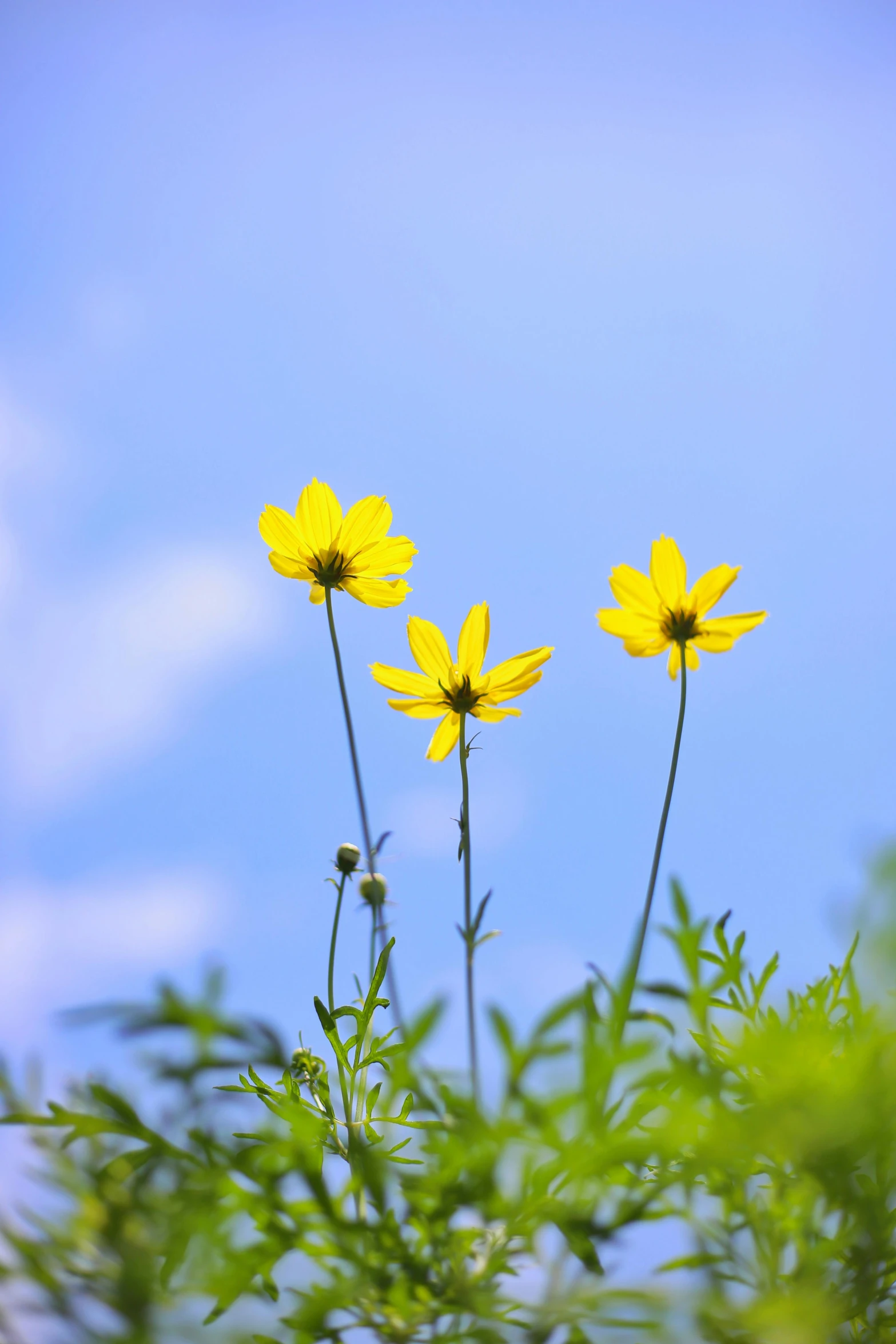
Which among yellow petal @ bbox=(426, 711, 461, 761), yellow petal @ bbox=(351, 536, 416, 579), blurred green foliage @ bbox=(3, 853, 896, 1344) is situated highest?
yellow petal @ bbox=(351, 536, 416, 579)

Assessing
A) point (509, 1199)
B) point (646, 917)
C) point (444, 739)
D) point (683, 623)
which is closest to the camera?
point (509, 1199)

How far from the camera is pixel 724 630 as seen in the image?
2.52ft

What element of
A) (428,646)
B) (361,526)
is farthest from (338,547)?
(428,646)

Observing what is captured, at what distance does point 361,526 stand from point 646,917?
1.58 ft

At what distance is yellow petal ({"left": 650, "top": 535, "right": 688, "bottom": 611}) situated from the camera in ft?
2.37

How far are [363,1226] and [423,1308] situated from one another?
0.04m

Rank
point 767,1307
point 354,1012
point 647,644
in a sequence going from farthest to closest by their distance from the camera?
point 647,644 → point 354,1012 → point 767,1307

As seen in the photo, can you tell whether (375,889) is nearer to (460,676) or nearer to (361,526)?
(460,676)

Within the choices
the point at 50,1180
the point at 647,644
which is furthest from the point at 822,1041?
the point at 647,644

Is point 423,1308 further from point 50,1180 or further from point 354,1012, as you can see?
point 354,1012

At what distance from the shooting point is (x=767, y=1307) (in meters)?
0.26

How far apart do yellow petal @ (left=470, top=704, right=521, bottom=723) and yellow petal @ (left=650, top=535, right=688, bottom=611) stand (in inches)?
6.7

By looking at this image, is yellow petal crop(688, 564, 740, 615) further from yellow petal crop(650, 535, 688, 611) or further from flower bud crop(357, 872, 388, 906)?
flower bud crop(357, 872, 388, 906)

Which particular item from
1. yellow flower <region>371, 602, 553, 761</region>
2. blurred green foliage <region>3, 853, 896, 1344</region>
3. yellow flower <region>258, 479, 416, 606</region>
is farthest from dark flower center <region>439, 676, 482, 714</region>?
blurred green foliage <region>3, 853, 896, 1344</region>
